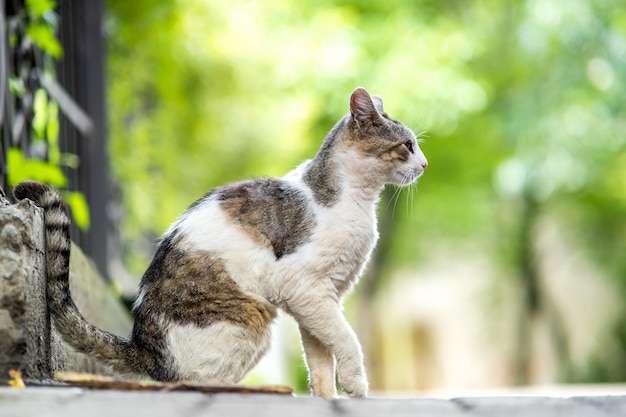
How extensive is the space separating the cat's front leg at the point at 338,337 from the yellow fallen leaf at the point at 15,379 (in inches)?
42.9

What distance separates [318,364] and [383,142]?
0.87 metres

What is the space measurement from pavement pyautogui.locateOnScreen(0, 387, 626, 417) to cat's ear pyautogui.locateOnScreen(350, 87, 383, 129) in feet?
4.81

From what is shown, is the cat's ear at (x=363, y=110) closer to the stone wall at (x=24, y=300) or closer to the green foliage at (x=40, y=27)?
the stone wall at (x=24, y=300)

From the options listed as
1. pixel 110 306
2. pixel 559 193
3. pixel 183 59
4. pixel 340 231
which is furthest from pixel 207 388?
pixel 559 193

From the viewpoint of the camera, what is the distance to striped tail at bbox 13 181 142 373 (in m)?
2.73

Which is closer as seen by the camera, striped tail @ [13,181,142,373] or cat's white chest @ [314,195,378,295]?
striped tail @ [13,181,142,373]

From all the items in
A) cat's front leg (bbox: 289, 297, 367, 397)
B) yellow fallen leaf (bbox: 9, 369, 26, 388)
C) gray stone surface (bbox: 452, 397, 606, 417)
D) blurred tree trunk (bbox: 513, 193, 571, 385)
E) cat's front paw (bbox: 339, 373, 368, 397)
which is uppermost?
yellow fallen leaf (bbox: 9, 369, 26, 388)

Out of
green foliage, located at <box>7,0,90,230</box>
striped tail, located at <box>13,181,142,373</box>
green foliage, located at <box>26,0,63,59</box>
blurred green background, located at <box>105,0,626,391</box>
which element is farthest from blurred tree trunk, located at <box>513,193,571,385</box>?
striped tail, located at <box>13,181,142,373</box>

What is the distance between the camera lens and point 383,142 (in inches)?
134

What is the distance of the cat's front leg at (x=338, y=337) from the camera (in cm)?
310

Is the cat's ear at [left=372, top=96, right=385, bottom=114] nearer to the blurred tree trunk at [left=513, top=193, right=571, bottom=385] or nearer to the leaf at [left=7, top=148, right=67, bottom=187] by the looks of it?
the leaf at [left=7, top=148, right=67, bottom=187]

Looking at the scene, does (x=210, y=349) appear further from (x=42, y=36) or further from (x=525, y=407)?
(x=42, y=36)

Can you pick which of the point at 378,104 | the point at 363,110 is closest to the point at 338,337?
the point at 363,110

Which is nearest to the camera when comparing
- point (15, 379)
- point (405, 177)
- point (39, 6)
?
point (15, 379)
